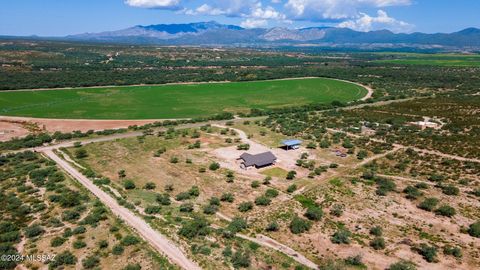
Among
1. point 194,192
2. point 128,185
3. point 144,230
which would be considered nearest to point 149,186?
point 128,185

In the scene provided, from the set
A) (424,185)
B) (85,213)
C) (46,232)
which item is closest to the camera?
(46,232)

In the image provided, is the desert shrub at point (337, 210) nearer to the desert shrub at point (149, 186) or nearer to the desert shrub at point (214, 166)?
the desert shrub at point (214, 166)

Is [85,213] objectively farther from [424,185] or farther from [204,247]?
[424,185]

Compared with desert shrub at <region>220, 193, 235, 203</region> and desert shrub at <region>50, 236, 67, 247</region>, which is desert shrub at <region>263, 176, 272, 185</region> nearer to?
desert shrub at <region>220, 193, 235, 203</region>

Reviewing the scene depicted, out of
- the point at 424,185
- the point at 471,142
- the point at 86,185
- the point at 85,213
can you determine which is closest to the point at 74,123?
the point at 86,185

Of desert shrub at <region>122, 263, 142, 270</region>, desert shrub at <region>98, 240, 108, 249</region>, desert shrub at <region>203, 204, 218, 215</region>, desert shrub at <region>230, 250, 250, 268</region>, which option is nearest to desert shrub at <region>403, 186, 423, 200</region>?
desert shrub at <region>203, 204, 218, 215</region>

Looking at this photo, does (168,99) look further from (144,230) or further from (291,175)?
(144,230)
